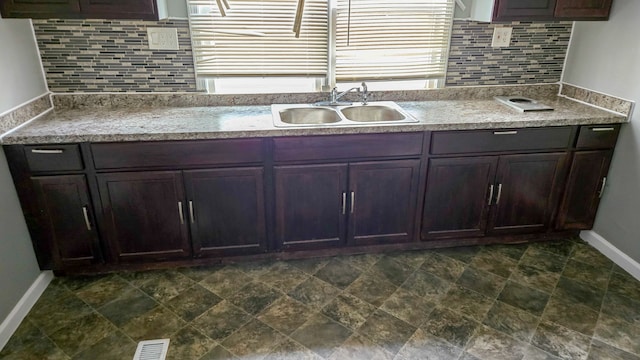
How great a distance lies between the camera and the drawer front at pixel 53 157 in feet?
6.57

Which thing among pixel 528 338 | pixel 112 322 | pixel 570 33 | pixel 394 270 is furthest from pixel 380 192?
pixel 570 33

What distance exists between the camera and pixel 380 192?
239 cm

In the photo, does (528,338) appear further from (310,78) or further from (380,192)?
(310,78)

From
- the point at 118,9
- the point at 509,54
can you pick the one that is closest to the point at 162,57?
the point at 118,9

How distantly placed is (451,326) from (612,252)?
1.32 meters

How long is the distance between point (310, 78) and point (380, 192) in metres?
0.90

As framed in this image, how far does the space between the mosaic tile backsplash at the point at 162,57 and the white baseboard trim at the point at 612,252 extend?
1100 mm

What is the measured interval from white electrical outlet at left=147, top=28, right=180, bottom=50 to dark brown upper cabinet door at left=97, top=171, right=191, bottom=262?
82cm

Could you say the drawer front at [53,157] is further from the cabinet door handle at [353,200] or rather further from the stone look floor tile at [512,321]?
the stone look floor tile at [512,321]

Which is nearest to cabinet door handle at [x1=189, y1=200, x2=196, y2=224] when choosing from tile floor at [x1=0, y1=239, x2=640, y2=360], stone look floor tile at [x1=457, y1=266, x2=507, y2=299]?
tile floor at [x1=0, y1=239, x2=640, y2=360]

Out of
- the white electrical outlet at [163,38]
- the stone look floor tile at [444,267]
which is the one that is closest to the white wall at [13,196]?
the white electrical outlet at [163,38]

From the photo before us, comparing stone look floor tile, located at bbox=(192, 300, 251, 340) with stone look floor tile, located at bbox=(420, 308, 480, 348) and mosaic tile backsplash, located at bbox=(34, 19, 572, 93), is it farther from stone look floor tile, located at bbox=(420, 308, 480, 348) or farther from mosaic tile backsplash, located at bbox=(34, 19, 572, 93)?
mosaic tile backsplash, located at bbox=(34, 19, 572, 93)

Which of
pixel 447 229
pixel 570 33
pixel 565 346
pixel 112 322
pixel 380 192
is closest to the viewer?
pixel 565 346

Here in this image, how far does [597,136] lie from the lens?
8.02ft
